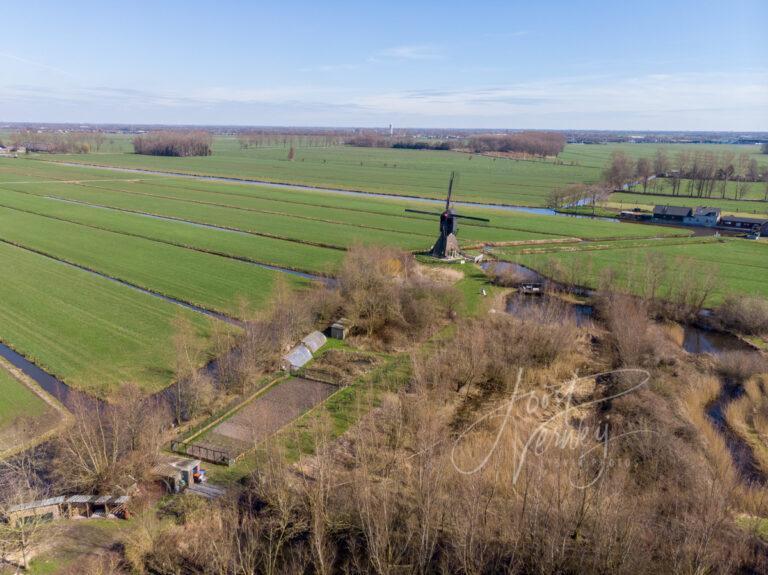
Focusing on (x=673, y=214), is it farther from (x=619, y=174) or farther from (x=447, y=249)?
(x=447, y=249)

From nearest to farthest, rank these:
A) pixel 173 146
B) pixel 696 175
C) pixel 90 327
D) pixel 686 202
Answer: pixel 90 327
pixel 686 202
pixel 696 175
pixel 173 146

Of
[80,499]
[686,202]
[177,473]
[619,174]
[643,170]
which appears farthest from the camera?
[643,170]

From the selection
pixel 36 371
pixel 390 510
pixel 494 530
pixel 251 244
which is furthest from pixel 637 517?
pixel 251 244

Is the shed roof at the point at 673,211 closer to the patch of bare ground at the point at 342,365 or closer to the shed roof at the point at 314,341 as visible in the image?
the patch of bare ground at the point at 342,365

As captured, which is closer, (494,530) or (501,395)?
(494,530)

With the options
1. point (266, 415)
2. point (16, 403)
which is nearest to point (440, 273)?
point (266, 415)

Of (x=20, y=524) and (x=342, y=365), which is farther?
(x=342, y=365)

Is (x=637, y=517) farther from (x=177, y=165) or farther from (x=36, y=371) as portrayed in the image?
(x=177, y=165)
